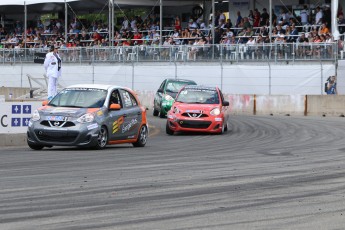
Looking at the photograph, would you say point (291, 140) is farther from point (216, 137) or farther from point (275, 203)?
point (275, 203)

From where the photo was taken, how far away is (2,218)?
9.64 metres

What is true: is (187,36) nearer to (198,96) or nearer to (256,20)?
(256,20)

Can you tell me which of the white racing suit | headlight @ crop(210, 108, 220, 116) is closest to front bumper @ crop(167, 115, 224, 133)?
headlight @ crop(210, 108, 220, 116)

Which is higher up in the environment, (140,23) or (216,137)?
(140,23)

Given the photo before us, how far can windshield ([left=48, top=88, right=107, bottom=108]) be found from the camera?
2053cm

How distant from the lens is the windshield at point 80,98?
20530mm

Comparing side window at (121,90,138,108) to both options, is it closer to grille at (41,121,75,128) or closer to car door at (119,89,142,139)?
car door at (119,89,142,139)

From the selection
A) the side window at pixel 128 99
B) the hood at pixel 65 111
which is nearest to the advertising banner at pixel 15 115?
the hood at pixel 65 111

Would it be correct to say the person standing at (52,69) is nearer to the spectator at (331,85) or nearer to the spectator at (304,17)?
the spectator at (331,85)

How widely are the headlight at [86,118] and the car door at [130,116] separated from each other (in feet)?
4.10

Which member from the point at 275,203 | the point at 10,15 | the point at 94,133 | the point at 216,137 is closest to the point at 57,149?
the point at 94,133

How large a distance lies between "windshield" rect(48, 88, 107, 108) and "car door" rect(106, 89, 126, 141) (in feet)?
0.85

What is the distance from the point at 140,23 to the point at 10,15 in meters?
15.3

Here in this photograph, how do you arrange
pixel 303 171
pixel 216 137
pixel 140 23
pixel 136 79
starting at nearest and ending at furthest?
pixel 303 171
pixel 216 137
pixel 136 79
pixel 140 23
